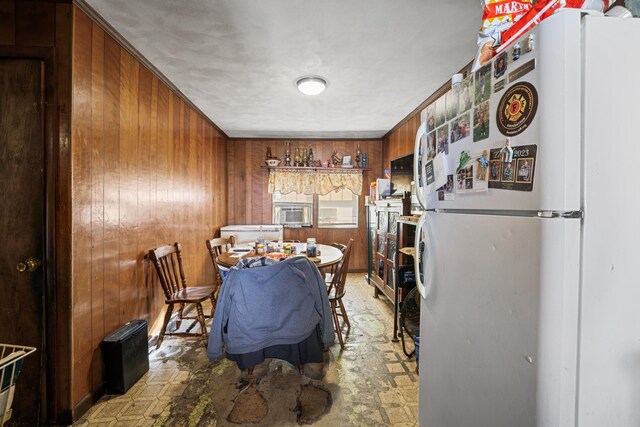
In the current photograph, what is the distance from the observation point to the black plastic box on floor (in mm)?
1848

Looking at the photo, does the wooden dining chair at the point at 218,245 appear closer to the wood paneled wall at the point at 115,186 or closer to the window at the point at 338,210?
the wood paneled wall at the point at 115,186

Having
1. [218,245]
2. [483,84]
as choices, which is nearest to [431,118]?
[483,84]

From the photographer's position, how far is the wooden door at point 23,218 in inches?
62.3

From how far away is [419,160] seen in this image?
1341 mm

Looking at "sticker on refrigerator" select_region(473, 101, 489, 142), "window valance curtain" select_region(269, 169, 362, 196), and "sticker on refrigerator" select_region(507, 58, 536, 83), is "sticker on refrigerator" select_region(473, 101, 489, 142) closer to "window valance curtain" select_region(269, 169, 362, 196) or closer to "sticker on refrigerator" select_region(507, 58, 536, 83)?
"sticker on refrigerator" select_region(507, 58, 536, 83)

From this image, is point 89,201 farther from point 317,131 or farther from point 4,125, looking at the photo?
point 317,131

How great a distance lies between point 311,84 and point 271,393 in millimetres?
2559

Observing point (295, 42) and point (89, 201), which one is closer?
point (89, 201)

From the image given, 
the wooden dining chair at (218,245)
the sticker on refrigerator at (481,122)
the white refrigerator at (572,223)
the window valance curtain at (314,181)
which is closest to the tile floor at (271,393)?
the wooden dining chair at (218,245)

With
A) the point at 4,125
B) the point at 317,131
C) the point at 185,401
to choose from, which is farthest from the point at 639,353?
the point at 317,131

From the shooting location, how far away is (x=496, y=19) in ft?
3.36

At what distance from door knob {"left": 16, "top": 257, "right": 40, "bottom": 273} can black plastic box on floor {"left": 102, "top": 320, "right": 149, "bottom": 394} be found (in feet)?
2.08

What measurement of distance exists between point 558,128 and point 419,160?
67cm

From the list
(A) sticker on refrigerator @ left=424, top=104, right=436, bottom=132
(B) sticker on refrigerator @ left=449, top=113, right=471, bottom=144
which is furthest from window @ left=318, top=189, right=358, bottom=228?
(B) sticker on refrigerator @ left=449, top=113, right=471, bottom=144
